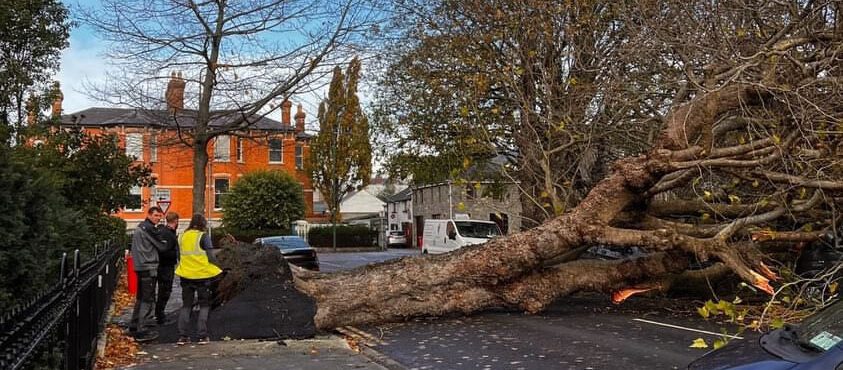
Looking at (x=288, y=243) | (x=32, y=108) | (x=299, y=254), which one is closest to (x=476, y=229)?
(x=288, y=243)

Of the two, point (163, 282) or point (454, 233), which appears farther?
point (454, 233)

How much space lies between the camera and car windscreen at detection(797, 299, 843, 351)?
14.8ft

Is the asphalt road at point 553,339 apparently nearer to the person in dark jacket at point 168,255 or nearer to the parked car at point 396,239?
the person in dark jacket at point 168,255

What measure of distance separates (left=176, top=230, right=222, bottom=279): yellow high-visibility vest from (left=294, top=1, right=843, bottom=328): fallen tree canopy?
231 centimetres

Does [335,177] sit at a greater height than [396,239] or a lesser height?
greater

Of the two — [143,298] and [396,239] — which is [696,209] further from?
[396,239]

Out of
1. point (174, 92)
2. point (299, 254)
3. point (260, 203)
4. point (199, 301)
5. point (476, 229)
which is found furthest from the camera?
point (260, 203)

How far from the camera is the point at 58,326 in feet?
17.4

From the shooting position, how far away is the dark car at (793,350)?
4.31 meters

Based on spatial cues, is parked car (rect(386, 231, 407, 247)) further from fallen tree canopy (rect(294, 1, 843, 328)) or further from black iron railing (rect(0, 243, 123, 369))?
black iron railing (rect(0, 243, 123, 369))

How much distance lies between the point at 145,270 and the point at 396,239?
170 ft

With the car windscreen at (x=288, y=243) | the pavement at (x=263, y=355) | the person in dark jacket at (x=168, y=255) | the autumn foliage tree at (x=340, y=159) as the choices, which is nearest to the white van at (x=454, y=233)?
the car windscreen at (x=288, y=243)

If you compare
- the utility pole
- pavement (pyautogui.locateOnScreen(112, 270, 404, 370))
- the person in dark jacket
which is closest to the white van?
pavement (pyautogui.locateOnScreen(112, 270, 404, 370))

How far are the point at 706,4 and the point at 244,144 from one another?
47.1m
